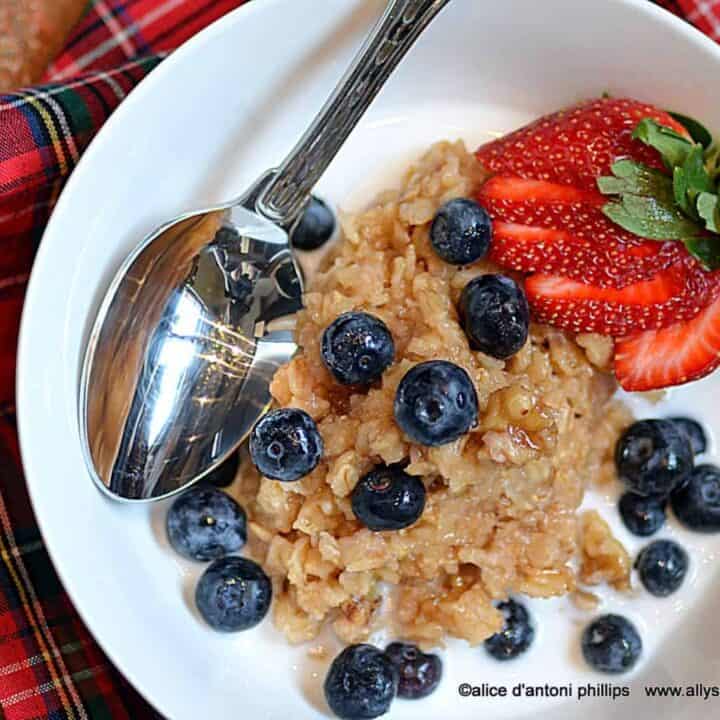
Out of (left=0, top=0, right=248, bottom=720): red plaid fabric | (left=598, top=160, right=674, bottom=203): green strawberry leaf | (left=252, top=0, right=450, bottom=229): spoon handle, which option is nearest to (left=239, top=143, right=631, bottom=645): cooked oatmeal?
(left=252, top=0, right=450, bottom=229): spoon handle

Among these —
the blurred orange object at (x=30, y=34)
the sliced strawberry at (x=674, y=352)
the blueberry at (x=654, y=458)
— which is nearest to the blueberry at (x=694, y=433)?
the blueberry at (x=654, y=458)

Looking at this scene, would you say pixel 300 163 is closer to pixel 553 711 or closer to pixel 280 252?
pixel 280 252

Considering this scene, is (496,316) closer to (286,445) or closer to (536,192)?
(536,192)

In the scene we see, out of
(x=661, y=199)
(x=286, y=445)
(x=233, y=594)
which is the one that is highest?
(x=661, y=199)

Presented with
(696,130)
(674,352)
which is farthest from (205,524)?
(696,130)

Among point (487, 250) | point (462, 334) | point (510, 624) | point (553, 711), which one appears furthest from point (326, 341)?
point (553, 711)

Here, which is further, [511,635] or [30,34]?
[30,34]

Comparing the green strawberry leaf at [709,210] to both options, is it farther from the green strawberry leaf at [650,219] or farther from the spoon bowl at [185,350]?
the spoon bowl at [185,350]
